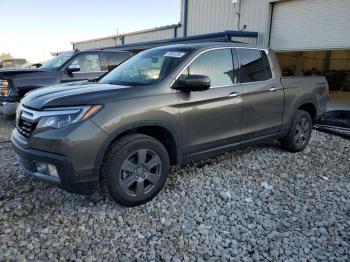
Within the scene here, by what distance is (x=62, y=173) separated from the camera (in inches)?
124

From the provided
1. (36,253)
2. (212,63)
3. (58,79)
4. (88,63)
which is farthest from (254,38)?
(36,253)

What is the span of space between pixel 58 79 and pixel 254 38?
24.8ft

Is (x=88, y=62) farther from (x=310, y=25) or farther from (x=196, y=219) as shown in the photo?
(x=310, y=25)

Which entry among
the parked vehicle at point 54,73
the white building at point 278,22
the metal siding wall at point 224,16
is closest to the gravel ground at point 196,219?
the parked vehicle at point 54,73

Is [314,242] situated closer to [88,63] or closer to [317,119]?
[317,119]

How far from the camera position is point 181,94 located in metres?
3.86

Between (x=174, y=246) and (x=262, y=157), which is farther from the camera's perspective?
(x=262, y=157)

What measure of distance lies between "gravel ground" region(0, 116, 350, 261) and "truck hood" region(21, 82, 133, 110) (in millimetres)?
1185

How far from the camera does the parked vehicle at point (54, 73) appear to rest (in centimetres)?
743

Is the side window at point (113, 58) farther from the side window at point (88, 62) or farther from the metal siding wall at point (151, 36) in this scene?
the metal siding wall at point (151, 36)

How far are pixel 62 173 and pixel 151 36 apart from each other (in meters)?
16.1

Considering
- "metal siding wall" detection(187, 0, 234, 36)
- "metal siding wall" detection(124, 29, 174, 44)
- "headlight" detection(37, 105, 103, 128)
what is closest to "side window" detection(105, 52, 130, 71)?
"headlight" detection(37, 105, 103, 128)

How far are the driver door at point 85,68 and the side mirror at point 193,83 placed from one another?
15.9 feet

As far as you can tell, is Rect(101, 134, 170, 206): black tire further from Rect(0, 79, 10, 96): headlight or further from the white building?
the white building
